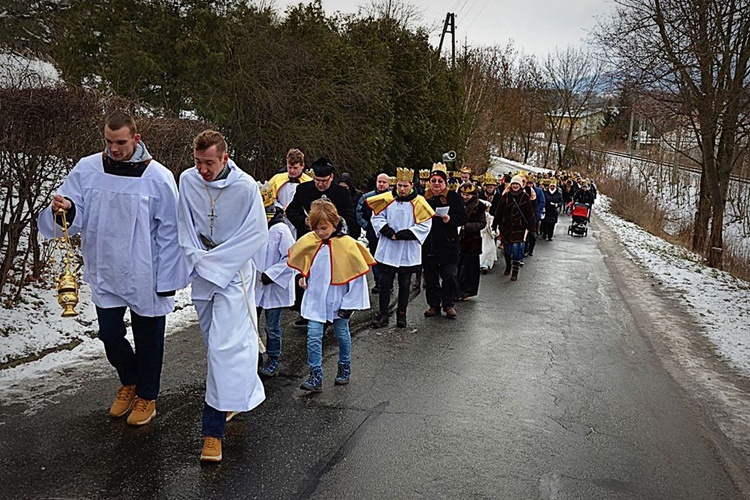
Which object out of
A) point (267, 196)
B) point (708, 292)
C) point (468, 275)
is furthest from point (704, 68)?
point (267, 196)

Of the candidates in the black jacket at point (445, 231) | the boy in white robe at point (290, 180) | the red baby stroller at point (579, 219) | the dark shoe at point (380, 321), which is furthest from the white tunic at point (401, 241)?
the red baby stroller at point (579, 219)

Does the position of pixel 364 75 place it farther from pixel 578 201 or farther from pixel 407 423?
pixel 407 423

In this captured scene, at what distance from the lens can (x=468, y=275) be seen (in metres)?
11.8

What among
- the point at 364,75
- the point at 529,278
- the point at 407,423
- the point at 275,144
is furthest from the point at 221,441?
the point at 364,75

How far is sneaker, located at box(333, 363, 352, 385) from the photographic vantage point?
6.76m

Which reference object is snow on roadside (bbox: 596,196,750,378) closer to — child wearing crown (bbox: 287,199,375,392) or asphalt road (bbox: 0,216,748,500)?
asphalt road (bbox: 0,216,748,500)

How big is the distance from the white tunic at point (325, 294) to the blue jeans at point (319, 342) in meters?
0.09

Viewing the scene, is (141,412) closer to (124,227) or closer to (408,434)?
(124,227)

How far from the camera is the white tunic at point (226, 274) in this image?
4.91m

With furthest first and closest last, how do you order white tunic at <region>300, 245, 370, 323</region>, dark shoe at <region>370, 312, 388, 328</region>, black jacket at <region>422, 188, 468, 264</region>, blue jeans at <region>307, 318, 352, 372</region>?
1. black jacket at <region>422, 188, 468, 264</region>
2. dark shoe at <region>370, 312, 388, 328</region>
3. white tunic at <region>300, 245, 370, 323</region>
4. blue jeans at <region>307, 318, 352, 372</region>

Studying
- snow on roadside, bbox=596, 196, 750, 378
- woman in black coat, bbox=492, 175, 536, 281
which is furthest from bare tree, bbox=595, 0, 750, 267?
woman in black coat, bbox=492, 175, 536, 281

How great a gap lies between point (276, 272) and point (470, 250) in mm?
5427

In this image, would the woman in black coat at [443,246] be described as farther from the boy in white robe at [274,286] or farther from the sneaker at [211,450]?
the sneaker at [211,450]

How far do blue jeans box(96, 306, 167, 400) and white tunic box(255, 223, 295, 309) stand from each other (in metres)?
1.51
